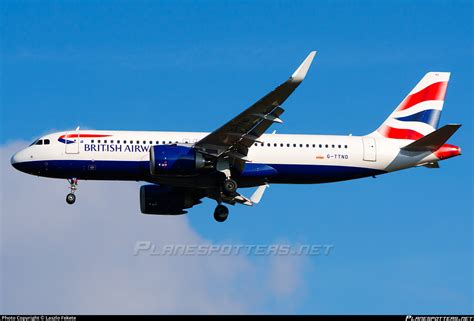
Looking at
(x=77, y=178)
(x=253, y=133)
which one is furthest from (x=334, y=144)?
(x=77, y=178)

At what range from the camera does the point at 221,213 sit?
60.1 metres

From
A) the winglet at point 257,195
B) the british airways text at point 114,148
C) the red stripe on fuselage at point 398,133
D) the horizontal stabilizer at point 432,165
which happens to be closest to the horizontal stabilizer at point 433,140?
the horizontal stabilizer at point 432,165

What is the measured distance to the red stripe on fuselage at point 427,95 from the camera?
64.2 m

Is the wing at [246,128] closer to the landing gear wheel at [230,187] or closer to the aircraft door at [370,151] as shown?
the landing gear wheel at [230,187]

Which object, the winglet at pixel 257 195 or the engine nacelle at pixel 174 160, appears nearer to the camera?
the engine nacelle at pixel 174 160

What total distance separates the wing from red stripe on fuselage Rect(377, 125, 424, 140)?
9.38 m

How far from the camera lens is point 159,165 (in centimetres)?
5569

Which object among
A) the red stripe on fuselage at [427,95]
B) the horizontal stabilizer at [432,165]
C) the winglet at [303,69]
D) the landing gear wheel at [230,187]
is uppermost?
the winglet at [303,69]

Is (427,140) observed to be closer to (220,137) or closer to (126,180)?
(220,137)

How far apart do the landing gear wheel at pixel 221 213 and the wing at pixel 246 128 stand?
370cm

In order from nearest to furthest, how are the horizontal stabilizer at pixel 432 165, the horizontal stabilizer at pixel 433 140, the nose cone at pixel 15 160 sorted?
1. the horizontal stabilizer at pixel 433 140
2. the nose cone at pixel 15 160
3. the horizontal stabilizer at pixel 432 165

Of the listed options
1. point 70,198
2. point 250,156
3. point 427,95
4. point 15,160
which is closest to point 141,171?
point 70,198

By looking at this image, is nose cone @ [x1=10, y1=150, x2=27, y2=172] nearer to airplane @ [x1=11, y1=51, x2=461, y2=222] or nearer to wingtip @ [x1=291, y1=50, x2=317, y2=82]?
airplane @ [x1=11, y1=51, x2=461, y2=222]

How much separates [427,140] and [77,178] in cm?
1886
